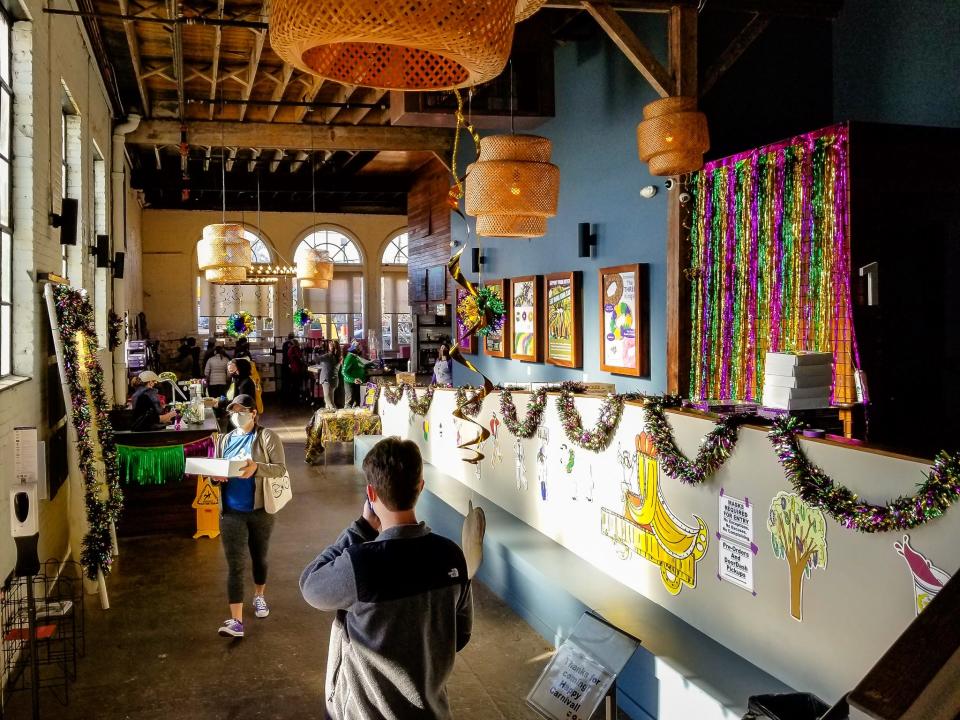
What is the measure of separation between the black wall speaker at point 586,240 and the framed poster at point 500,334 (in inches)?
96.9

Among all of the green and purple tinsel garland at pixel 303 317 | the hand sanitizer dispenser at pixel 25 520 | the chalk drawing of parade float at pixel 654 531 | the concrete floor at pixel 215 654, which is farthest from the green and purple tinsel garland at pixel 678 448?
the green and purple tinsel garland at pixel 303 317

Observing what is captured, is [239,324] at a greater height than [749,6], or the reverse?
[749,6]

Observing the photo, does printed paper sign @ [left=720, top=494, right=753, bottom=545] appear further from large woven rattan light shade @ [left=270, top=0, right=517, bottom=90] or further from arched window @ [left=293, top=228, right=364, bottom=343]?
arched window @ [left=293, top=228, right=364, bottom=343]

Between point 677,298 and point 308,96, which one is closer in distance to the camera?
point 677,298

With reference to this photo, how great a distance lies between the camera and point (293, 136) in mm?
12172

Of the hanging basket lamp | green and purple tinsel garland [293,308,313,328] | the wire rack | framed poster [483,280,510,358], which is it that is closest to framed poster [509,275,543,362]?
framed poster [483,280,510,358]

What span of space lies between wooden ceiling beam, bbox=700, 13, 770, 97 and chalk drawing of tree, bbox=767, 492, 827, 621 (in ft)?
14.6

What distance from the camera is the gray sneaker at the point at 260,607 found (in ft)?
17.4

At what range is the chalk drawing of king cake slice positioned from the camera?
2.68m

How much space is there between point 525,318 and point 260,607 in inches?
234

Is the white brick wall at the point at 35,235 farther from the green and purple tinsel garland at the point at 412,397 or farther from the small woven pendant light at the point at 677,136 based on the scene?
the small woven pendant light at the point at 677,136

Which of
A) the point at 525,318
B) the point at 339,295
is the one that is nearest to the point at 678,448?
the point at 525,318

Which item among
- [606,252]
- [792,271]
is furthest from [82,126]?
[792,271]

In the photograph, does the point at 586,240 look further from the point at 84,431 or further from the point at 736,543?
the point at 736,543
